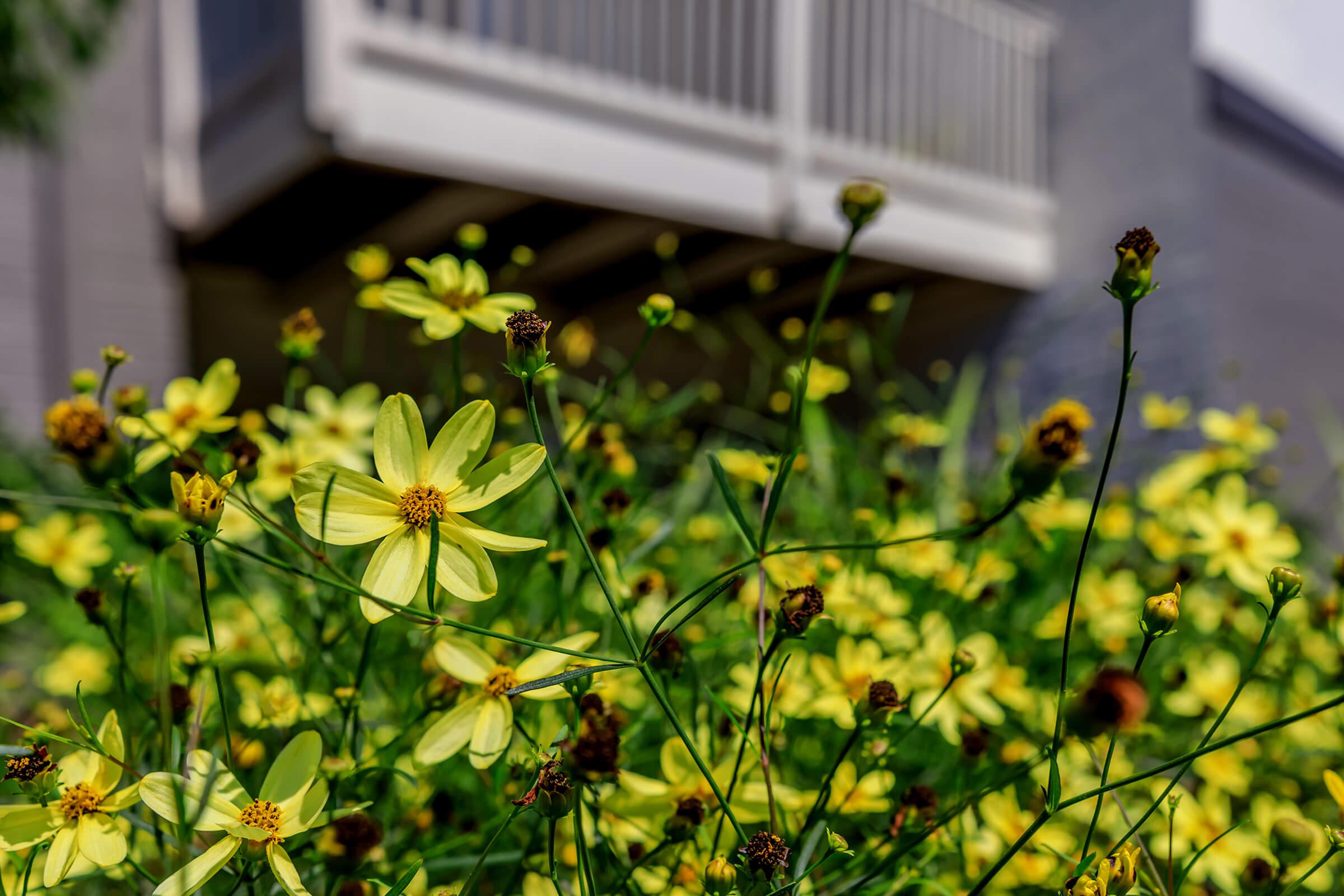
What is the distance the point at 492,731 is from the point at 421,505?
10cm

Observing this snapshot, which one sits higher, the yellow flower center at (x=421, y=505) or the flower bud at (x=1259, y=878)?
the yellow flower center at (x=421, y=505)

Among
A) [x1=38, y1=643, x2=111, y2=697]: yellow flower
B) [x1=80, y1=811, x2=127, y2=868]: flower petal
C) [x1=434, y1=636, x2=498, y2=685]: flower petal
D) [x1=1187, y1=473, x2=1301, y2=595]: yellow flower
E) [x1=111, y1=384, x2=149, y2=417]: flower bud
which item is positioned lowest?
[x1=38, y1=643, x2=111, y2=697]: yellow flower

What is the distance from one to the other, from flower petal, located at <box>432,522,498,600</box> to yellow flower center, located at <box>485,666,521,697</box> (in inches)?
2.8

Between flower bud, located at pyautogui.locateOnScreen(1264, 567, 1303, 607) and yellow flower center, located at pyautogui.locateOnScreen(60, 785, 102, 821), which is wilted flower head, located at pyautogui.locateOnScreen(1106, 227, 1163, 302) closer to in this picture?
flower bud, located at pyautogui.locateOnScreen(1264, 567, 1303, 607)

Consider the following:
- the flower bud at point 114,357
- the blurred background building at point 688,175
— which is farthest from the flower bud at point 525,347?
the blurred background building at point 688,175

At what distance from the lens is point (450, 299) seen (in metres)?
0.42

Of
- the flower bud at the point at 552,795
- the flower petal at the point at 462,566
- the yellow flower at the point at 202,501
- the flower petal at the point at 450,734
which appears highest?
the yellow flower at the point at 202,501

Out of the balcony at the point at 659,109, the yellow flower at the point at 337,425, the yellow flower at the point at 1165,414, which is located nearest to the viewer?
the yellow flower at the point at 337,425

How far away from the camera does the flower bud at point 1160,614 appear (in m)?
0.29

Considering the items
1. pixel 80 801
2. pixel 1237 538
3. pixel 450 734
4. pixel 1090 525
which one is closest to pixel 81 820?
pixel 80 801

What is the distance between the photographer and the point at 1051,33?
125 inches

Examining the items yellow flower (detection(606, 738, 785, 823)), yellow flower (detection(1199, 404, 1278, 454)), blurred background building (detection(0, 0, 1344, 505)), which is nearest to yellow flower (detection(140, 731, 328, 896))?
yellow flower (detection(606, 738, 785, 823))

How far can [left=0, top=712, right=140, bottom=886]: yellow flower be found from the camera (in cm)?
28

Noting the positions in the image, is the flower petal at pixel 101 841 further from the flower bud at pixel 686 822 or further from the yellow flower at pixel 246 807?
the flower bud at pixel 686 822
